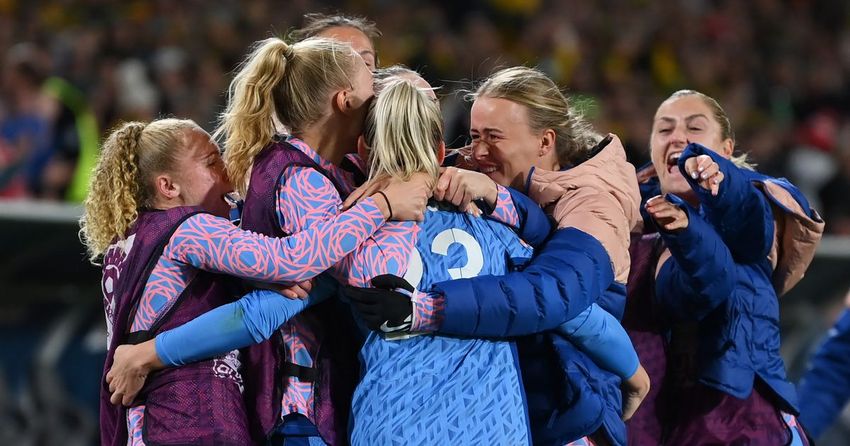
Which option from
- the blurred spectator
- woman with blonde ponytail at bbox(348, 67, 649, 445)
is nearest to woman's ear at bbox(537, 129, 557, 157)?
woman with blonde ponytail at bbox(348, 67, 649, 445)

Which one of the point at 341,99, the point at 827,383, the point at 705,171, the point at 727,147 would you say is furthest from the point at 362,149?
the point at 827,383

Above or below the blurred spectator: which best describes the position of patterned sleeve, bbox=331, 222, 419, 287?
above

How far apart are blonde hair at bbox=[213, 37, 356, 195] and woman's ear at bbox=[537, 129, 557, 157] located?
0.56 m

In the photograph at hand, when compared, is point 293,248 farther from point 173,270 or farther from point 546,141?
point 546,141

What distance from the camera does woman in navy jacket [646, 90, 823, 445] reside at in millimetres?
3184

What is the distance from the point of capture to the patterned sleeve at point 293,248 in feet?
8.98

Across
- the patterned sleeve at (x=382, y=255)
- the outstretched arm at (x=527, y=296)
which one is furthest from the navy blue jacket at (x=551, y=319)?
the patterned sleeve at (x=382, y=255)

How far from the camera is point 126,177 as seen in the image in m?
3.07

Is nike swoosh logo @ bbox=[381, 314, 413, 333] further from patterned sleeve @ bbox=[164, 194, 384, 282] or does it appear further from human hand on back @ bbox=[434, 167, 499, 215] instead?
human hand on back @ bbox=[434, 167, 499, 215]

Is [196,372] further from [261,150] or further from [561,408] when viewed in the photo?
[561,408]

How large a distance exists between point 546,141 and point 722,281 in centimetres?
58

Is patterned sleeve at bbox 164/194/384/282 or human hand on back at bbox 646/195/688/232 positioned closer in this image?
patterned sleeve at bbox 164/194/384/282

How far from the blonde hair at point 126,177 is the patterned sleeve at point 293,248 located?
1.06 ft

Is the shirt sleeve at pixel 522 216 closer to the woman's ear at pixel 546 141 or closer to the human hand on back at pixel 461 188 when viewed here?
the human hand on back at pixel 461 188
